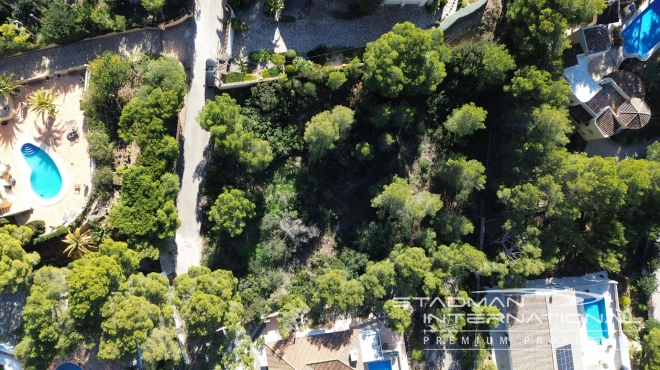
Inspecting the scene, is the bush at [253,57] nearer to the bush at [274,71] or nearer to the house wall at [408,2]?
the bush at [274,71]

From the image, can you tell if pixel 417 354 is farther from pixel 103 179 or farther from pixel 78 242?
pixel 103 179

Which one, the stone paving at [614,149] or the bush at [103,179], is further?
the stone paving at [614,149]

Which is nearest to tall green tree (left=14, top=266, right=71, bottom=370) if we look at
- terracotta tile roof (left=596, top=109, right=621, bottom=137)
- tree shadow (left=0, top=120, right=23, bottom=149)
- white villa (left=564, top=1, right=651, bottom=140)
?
tree shadow (left=0, top=120, right=23, bottom=149)

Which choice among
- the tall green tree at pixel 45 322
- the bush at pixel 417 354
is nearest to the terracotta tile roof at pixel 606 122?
the bush at pixel 417 354

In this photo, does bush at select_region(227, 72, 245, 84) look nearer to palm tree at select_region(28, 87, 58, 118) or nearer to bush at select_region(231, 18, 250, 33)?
bush at select_region(231, 18, 250, 33)

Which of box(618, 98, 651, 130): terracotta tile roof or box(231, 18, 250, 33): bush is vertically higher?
box(231, 18, 250, 33): bush

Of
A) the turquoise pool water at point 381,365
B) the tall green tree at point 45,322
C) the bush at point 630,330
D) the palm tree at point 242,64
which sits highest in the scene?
the palm tree at point 242,64
